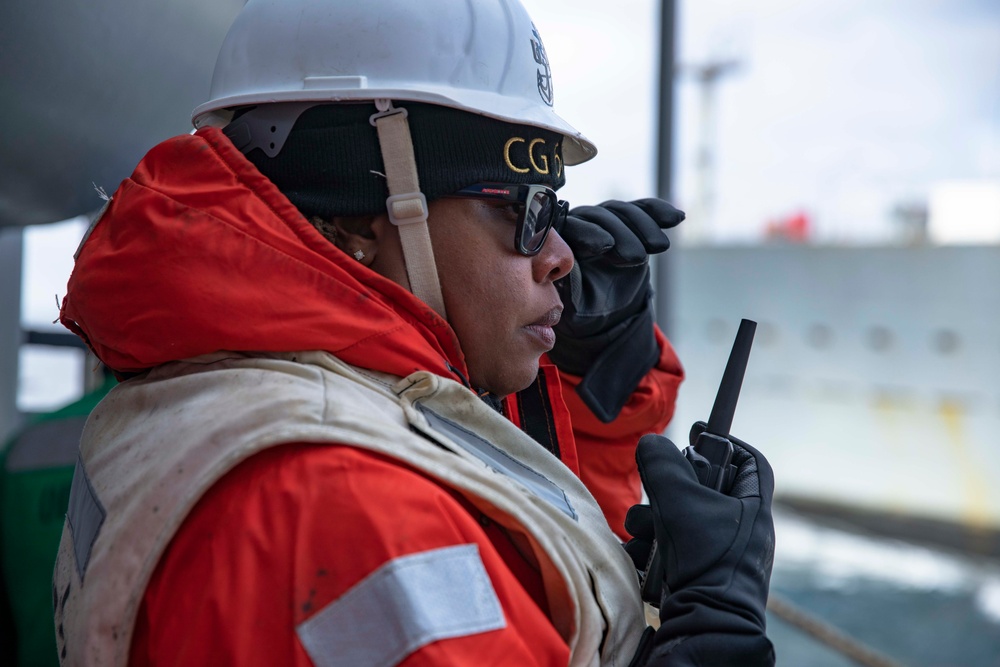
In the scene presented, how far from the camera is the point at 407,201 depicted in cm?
96

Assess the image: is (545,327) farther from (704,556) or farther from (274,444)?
(274,444)

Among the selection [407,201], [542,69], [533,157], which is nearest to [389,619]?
[407,201]

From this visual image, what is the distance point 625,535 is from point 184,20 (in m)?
1.16

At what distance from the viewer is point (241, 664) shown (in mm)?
631

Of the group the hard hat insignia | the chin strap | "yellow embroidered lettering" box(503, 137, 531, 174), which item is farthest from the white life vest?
the hard hat insignia

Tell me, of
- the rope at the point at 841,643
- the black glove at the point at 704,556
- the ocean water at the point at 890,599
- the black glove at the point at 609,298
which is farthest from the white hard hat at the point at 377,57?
the ocean water at the point at 890,599

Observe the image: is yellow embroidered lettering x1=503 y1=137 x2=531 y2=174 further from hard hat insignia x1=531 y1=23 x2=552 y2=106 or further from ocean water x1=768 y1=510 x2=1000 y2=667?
ocean water x1=768 y1=510 x2=1000 y2=667

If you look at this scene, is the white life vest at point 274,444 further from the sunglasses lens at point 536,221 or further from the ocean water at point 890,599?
the ocean water at point 890,599

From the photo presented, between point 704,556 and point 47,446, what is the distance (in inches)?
44.6

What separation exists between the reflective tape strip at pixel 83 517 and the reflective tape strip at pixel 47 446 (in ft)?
1.98

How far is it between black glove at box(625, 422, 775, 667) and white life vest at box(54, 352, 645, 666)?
→ 0.16 ft

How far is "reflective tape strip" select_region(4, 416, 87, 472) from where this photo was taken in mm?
1472

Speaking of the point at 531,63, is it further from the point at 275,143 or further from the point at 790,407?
the point at 790,407

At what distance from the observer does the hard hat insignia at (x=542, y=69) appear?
1.11 meters
